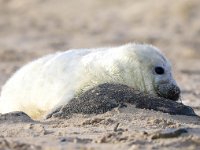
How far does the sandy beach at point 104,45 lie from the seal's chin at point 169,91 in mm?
634

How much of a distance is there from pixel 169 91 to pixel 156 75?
20cm

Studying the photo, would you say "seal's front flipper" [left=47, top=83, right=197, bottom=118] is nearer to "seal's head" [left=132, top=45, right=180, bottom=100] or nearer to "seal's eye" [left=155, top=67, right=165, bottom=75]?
"seal's head" [left=132, top=45, right=180, bottom=100]

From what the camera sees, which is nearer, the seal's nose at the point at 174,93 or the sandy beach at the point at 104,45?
the sandy beach at the point at 104,45

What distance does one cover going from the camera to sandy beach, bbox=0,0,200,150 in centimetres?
478

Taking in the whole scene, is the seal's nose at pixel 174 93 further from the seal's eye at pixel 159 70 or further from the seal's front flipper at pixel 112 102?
the seal's front flipper at pixel 112 102

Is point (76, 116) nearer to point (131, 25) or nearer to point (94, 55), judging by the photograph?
point (94, 55)

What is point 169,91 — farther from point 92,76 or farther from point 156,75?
point 92,76

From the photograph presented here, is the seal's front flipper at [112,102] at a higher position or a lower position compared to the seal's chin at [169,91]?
lower

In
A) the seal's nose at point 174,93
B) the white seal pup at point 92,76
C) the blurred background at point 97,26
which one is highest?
the blurred background at point 97,26

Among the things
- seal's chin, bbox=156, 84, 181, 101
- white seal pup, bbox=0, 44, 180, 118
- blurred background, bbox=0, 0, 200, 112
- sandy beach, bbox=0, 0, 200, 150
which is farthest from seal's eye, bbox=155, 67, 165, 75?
blurred background, bbox=0, 0, 200, 112

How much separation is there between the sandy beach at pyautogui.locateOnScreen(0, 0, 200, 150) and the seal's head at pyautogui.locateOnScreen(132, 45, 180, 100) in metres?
0.65

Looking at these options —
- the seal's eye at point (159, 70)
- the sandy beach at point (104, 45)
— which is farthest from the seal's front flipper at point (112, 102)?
the seal's eye at point (159, 70)

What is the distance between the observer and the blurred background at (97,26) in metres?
13.9

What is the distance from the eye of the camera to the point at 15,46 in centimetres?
1438
